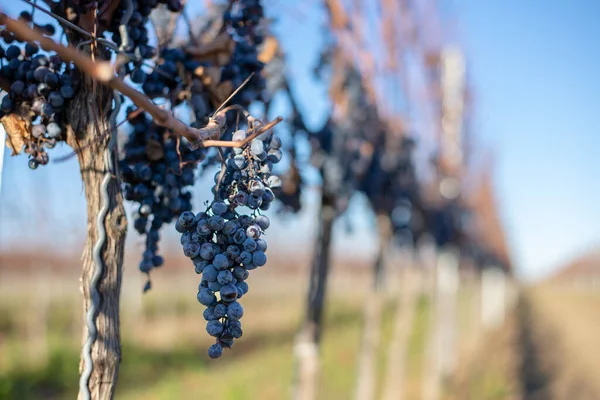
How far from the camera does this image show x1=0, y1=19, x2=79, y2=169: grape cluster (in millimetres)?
1395

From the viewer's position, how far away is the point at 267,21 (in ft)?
7.61

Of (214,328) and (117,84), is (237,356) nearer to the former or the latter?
(214,328)

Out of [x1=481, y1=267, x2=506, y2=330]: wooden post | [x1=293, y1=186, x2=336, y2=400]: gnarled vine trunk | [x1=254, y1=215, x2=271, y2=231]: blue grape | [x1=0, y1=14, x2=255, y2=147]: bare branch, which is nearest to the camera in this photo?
[x1=0, y1=14, x2=255, y2=147]: bare branch

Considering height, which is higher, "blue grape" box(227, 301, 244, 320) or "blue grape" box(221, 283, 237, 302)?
"blue grape" box(221, 283, 237, 302)

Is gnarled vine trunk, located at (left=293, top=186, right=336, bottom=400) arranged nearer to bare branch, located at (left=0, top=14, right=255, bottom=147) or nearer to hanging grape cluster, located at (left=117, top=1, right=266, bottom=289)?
hanging grape cluster, located at (left=117, top=1, right=266, bottom=289)

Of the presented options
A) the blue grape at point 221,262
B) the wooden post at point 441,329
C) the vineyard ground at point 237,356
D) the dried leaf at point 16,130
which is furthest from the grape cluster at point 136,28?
the wooden post at point 441,329

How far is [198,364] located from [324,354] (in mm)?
2272

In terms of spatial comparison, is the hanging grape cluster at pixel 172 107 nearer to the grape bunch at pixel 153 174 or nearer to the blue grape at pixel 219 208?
the grape bunch at pixel 153 174

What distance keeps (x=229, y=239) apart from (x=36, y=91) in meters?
0.63

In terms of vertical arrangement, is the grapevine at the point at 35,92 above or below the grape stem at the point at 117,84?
above

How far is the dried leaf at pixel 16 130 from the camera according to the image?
147 centimetres

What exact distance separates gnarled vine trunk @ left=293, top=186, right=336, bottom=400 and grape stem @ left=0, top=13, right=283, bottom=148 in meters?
2.13

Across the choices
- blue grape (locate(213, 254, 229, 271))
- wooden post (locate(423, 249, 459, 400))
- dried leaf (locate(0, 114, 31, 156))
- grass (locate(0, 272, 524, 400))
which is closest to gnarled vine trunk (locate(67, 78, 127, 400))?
dried leaf (locate(0, 114, 31, 156))

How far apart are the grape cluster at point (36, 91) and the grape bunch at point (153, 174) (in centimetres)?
21
